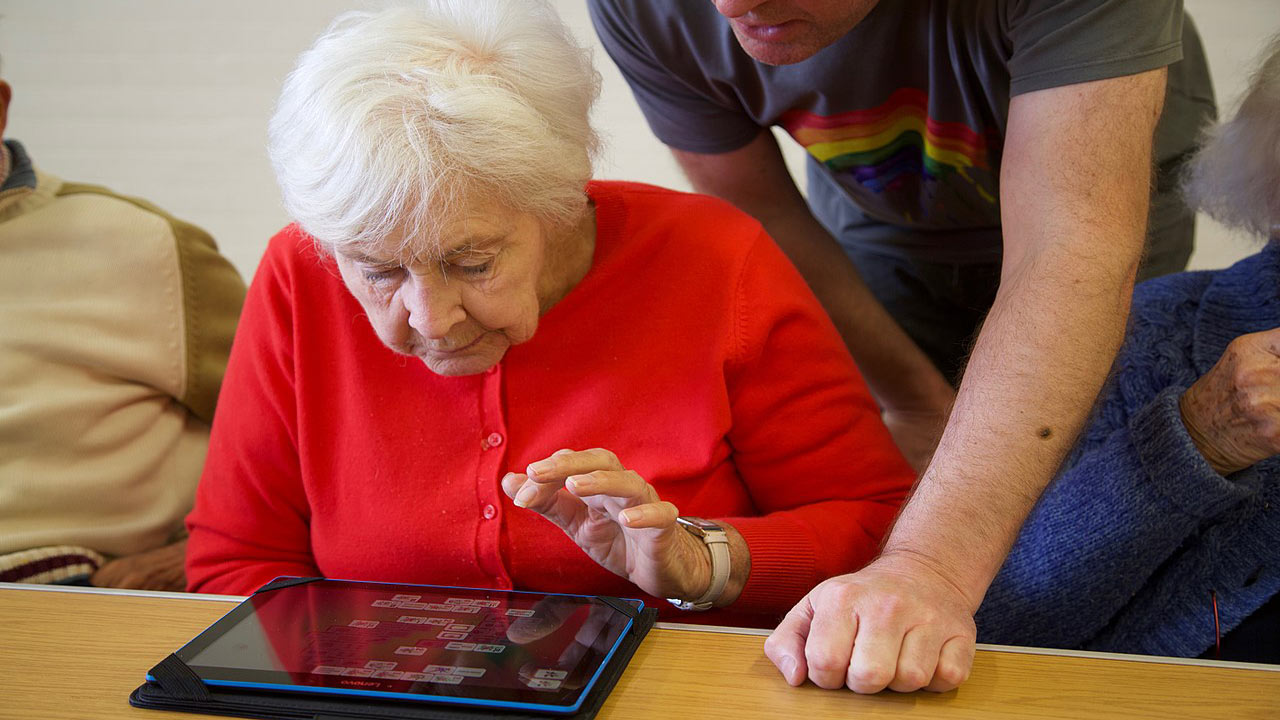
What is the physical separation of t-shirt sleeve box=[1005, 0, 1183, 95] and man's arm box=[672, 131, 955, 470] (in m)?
0.58

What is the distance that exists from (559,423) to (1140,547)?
0.65m

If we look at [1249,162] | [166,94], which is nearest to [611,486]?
[1249,162]

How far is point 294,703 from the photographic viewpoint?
0.86 metres

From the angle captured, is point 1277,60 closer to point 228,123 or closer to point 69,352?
point 69,352

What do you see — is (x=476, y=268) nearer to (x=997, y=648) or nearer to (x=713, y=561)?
(x=713, y=561)

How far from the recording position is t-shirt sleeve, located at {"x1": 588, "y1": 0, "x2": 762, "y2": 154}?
4.99ft

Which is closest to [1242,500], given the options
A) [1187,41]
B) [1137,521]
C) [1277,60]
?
[1137,521]

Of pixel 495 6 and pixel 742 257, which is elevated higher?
pixel 495 6

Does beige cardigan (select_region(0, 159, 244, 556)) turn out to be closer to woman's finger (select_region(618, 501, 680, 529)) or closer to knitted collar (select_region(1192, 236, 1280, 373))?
woman's finger (select_region(618, 501, 680, 529))

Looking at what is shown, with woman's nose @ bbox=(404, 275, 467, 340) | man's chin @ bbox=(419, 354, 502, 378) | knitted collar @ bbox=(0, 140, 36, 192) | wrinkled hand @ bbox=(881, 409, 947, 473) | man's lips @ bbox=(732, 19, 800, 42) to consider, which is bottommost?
wrinkled hand @ bbox=(881, 409, 947, 473)

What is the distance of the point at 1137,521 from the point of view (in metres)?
1.16

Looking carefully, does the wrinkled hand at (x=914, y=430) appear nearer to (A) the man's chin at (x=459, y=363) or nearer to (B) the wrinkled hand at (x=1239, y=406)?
(B) the wrinkled hand at (x=1239, y=406)

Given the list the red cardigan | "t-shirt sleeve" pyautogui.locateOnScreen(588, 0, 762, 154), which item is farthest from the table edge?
"t-shirt sleeve" pyautogui.locateOnScreen(588, 0, 762, 154)

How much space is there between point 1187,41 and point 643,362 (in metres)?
1.07
